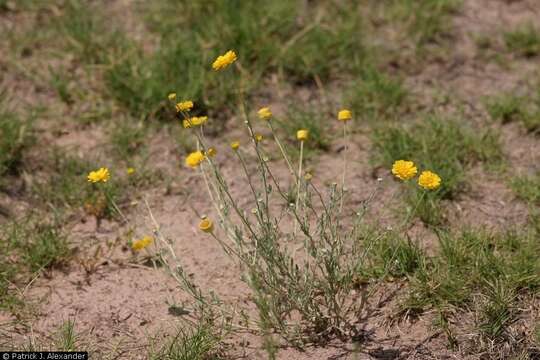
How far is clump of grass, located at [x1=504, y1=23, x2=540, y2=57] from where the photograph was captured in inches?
173

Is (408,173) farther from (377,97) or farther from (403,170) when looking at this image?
(377,97)

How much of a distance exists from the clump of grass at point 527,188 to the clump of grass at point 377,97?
0.85 m

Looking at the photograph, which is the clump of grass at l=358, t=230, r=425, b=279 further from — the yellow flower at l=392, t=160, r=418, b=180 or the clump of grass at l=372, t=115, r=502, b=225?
the clump of grass at l=372, t=115, r=502, b=225

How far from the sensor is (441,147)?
3.71 meters

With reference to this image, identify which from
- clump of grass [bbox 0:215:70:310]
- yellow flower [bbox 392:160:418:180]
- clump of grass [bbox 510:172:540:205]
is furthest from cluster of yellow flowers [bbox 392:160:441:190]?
clump of grass [bbox 0:215:70:310]

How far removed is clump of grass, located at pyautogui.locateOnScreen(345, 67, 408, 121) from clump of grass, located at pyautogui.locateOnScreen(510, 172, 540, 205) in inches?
33.3

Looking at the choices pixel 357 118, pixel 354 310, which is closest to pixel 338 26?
pixel 357 118

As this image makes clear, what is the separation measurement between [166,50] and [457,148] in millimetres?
1746

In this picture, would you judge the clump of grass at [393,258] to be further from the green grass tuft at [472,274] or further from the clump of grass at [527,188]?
the clump of grass at [527,188]

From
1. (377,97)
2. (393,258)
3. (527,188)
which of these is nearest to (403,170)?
(393,258)

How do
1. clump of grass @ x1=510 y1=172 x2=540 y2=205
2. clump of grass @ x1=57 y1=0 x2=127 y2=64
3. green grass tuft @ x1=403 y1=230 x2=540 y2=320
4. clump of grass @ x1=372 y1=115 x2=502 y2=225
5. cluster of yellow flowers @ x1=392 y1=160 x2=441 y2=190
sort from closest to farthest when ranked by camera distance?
1. cluster of yellow flowers @ x1=392 y1=160 x2=441 y2=190
2. green grass tuft @ x1=403 y1=230 x2=540 y2=320
3. clump of grass @ x1=510 y1=172 x2=540 y2=205
4. clump of grass @ x1=372 y1=115 x2=502 y2=225
5. clump of grass @ x1=57 y1=0 x2=127 y2=64

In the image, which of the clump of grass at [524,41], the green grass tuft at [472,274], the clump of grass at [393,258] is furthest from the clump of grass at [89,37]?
the clump of grass at [524,41]

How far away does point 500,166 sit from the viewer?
3650 millimetres

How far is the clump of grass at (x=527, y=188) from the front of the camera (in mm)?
3412
